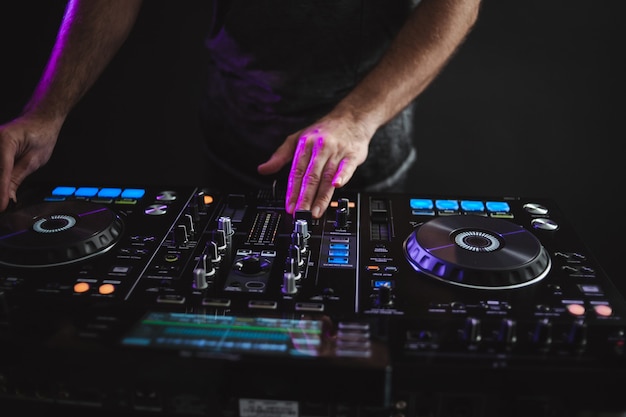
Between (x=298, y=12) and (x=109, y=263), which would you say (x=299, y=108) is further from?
(x=109, y=263)

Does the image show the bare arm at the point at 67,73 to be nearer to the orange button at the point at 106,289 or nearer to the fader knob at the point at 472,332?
the orange button at the point at 106,289

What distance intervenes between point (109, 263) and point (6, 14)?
1841 millimetres

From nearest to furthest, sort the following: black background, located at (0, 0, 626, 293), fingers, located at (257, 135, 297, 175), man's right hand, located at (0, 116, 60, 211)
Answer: man's right hand, located at (0, 116, 60, 211), fingers, located at (257, 135, 297, 175), black background, located at (0, 0, 626, 293)

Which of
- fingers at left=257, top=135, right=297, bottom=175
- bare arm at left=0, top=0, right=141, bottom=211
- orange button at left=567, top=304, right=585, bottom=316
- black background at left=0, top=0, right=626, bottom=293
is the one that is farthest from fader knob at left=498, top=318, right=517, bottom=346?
black background at left=0, top=0, right=626, bottom=293

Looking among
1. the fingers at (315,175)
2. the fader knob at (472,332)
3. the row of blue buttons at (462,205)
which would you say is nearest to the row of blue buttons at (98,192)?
the fingers at (315,175)

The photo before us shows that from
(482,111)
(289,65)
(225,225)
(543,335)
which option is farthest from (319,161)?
(482,111)

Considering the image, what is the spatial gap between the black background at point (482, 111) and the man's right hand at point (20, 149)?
123cm

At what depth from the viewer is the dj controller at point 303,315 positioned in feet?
2.85

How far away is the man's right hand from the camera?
4.44ft

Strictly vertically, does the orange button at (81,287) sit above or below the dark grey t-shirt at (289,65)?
below

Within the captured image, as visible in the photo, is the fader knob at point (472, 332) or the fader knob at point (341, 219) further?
the fader knob at point (341, 219)

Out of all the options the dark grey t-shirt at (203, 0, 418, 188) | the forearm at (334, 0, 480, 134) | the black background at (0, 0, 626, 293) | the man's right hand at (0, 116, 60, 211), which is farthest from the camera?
the black background at (0, 0, 626, 293)

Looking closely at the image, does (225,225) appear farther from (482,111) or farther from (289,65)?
(482,111)

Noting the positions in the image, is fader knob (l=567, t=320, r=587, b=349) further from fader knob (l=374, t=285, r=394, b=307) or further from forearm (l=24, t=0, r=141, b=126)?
forearm (l=24, t=0, r=141, b=126)
